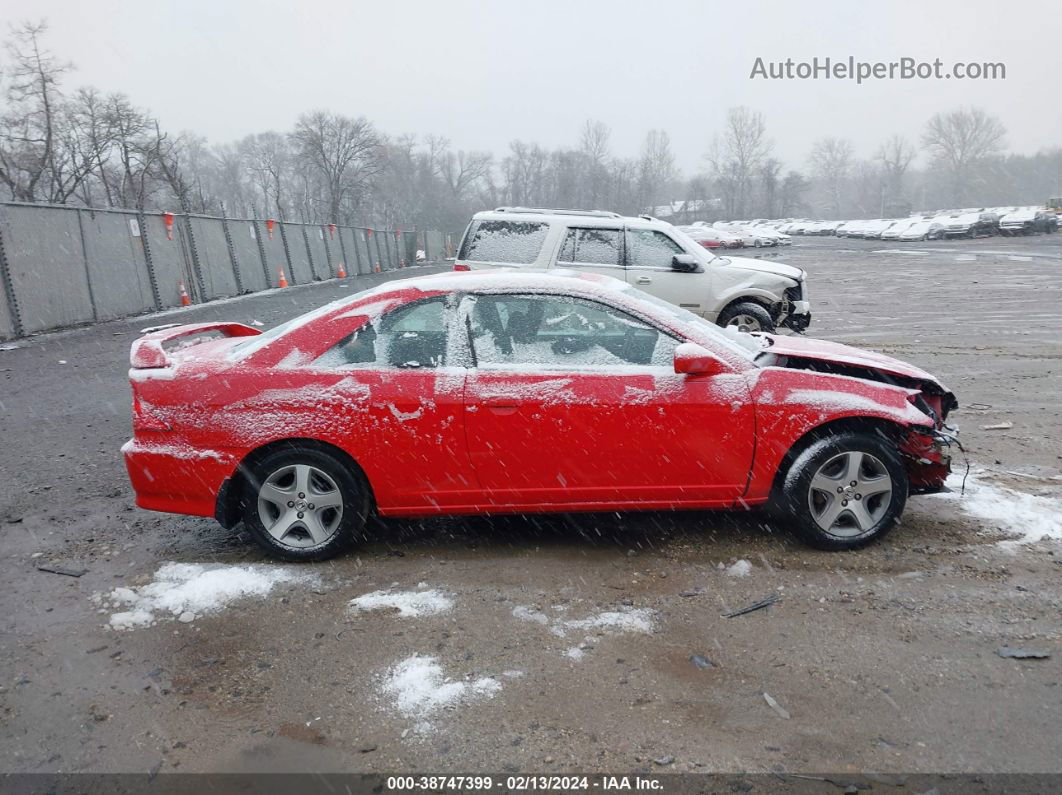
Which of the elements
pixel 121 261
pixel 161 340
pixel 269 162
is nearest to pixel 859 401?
pixel 161 340

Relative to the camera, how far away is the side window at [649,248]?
10289 mm

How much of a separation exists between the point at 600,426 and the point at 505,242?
6248mm

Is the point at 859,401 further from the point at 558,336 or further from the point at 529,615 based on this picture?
the point at 529,615

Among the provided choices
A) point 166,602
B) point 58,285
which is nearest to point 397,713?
point 166,602

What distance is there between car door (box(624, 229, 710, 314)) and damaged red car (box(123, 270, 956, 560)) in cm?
599

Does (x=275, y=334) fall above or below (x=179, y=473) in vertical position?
above

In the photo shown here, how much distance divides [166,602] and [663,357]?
280cm

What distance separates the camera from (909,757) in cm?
268

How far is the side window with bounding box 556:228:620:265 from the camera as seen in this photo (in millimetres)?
9883

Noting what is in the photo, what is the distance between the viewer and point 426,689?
123 inches

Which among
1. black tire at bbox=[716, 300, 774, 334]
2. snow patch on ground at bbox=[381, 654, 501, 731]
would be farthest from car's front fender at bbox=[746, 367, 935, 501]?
black tire at bbox=[716, 300, 774, 334]

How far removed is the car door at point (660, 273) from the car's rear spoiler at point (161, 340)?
583 cm

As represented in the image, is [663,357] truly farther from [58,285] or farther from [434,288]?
[58,285]

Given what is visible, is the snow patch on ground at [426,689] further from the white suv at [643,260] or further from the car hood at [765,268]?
the car hood at [765,268]
